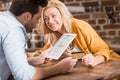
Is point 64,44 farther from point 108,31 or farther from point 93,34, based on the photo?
point 108,31

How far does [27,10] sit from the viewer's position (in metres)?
1.83

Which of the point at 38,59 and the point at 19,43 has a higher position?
the point at 19,43

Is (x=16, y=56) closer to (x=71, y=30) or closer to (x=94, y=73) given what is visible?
(x=94, y=73)

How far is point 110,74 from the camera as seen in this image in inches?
66.9

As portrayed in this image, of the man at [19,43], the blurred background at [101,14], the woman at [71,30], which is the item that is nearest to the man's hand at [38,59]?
the woman at [71,30]

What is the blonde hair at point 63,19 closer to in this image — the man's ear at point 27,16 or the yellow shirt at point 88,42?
the yellow shirt at point 88,42

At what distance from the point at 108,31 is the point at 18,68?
2.15 meters

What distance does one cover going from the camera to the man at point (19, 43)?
1599 millimetres

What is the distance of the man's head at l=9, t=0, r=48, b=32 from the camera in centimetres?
182

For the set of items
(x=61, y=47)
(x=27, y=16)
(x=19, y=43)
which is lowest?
(x=61, y=47)

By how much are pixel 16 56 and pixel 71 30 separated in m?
0.89

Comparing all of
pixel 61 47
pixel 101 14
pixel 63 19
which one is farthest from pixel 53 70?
pixel 101 14

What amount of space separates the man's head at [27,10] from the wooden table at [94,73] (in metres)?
0.41

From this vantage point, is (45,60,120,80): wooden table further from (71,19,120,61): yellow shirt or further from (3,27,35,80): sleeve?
(71,19,120,61): yellow shirt
